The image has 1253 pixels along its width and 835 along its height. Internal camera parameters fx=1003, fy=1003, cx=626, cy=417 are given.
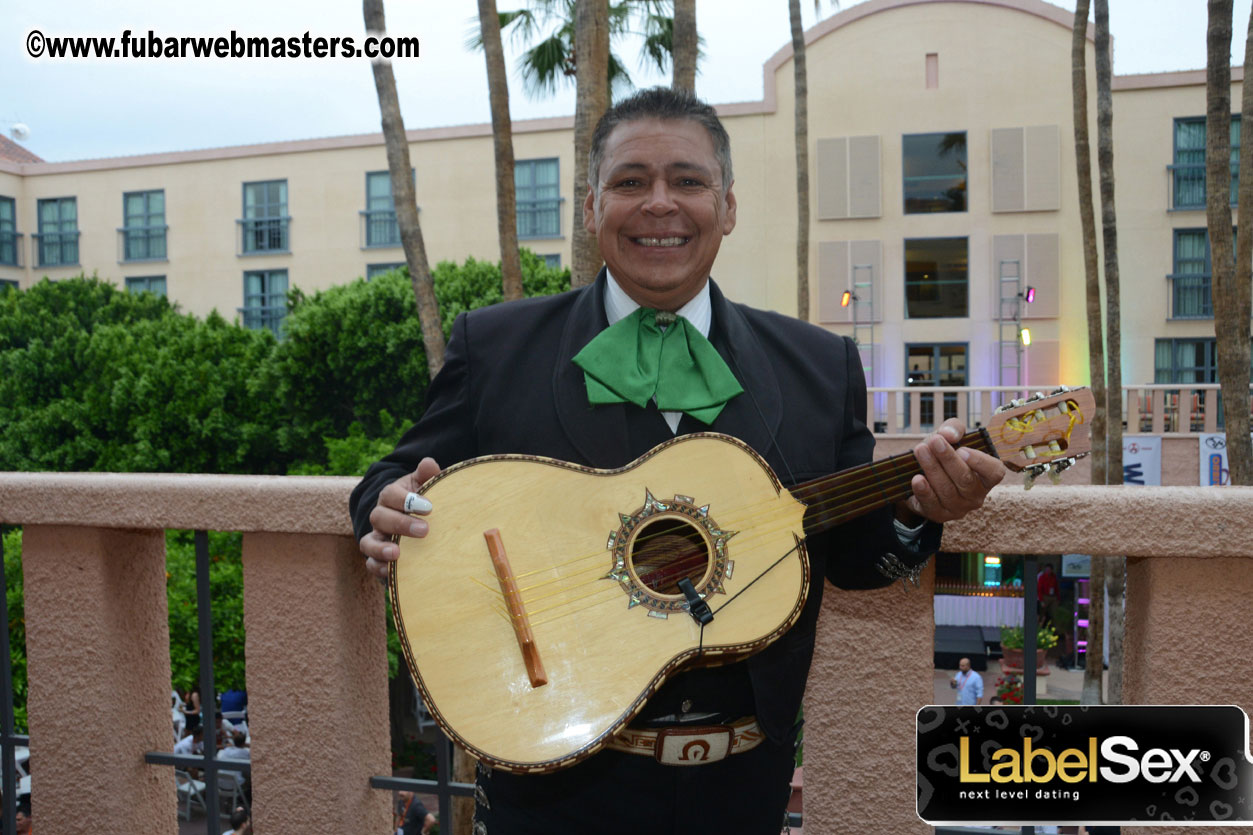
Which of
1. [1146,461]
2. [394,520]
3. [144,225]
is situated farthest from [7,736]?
[144,225]

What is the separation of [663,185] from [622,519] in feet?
2.06

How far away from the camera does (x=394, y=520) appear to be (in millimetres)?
1765

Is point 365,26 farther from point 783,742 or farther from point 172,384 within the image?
point 172,384

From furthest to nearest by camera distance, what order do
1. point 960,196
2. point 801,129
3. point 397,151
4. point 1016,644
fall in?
point 960,196
point 1016,644
point 801,129
point 397,151

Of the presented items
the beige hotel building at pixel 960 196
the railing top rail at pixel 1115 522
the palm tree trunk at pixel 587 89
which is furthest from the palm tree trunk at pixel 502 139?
the beige hotel building at pixel 960 196

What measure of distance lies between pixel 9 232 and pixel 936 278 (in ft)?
87.6

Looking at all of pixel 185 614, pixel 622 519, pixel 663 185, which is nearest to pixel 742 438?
pixel 622 519

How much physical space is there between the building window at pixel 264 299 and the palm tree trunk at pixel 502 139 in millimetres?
21720

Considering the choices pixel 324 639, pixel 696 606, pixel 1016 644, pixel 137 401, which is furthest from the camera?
pixel 137 401

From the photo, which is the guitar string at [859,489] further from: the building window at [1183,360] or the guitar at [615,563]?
the building window at [1183,360]

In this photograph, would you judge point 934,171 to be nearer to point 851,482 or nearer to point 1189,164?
point 1189,164

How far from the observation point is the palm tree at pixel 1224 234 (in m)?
6.91

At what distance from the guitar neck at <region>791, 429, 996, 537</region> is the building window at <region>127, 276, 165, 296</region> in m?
31.6

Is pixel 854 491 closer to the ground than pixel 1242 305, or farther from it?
closer to the ground
